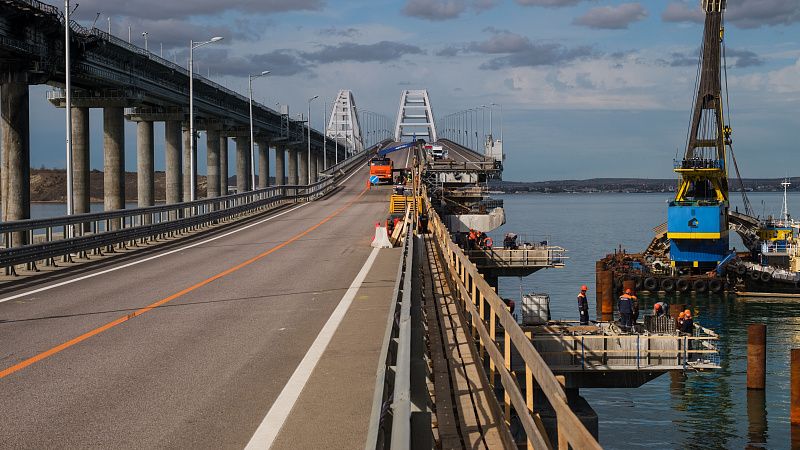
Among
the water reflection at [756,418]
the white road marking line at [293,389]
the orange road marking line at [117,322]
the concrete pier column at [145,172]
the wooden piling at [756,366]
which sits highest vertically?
the concrete pier column at [145,172]

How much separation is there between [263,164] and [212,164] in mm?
37585

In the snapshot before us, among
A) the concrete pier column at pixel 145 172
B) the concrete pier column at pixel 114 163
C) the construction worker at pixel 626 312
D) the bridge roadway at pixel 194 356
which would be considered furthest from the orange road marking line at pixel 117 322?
the concrete pier column at pixel 145 172

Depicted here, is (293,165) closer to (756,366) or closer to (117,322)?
(756,366)

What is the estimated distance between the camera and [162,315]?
55.7 feet

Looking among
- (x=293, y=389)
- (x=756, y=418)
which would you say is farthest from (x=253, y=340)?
(x=756, y=418)

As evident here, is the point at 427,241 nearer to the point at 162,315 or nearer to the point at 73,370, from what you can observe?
the point at 162,315

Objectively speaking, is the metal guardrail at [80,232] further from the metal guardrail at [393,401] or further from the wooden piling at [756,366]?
the wooden piling at [756,366]

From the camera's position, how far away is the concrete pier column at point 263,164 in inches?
4717

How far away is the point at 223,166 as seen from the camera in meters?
98.1

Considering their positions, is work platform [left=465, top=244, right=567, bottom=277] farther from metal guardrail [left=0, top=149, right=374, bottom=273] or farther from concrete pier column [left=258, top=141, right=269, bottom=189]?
concrete pier column [left=258, top=141, right=269, bottom=189]

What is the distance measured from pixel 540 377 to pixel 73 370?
7682 mm

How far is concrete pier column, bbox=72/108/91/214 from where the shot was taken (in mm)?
51000

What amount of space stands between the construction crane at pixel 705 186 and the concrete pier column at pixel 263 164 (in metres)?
54.7

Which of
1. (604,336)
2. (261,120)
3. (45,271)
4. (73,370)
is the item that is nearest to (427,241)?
(604,336)
